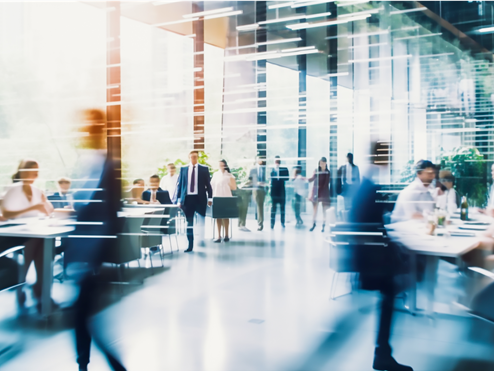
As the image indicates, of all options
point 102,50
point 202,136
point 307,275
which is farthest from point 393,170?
point 102,50

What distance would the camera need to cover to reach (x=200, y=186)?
3.53 metres

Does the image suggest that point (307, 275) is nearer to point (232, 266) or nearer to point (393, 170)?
point (232, 266)

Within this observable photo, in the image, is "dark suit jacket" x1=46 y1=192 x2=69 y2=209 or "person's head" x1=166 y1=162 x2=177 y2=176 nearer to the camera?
"dark suit jacket" x1=46 y1=192 x2=69 y2=209

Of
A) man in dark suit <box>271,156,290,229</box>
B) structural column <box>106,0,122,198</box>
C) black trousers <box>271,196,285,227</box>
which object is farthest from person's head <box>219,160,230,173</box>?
structural column <box>106,0,122,198</box>

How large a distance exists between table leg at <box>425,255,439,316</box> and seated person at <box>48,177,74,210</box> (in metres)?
2.86

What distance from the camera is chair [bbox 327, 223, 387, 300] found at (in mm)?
2627

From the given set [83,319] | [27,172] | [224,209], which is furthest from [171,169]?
[83,319]

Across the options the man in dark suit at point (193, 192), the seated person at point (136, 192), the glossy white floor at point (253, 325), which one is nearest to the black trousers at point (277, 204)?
the glossy white floor at point (253, 325)

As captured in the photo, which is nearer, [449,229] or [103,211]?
[103,211]

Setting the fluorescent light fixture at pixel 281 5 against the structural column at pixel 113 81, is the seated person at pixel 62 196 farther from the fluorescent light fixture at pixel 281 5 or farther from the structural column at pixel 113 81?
the fluorescent light fixture at pixel 281 5

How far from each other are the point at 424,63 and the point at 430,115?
890 millimetres

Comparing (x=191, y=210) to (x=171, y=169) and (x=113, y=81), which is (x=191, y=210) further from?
(x=113, y=81)

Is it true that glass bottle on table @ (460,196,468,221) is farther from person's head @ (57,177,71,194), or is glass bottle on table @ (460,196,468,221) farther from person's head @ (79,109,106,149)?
person's head @ (57,177,71,194)

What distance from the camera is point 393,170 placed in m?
3.77
